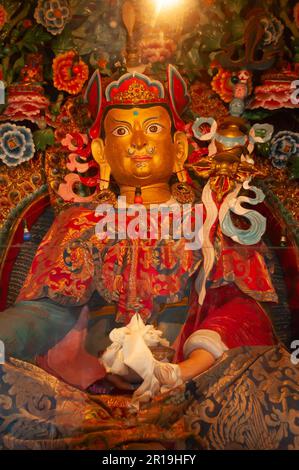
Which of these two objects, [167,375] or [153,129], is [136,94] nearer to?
[153,129]

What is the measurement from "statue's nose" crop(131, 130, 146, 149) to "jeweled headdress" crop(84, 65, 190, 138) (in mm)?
179

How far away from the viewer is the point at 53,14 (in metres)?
7.59

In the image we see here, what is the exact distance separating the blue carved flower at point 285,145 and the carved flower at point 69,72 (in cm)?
125

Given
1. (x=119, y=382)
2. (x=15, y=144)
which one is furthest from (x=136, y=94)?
(x=119, y=382)

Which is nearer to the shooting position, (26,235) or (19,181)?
(26,235)

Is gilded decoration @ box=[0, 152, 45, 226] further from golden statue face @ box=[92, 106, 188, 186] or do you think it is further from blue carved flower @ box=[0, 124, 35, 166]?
golden statue face @ box=[92, 106, 188, 186]

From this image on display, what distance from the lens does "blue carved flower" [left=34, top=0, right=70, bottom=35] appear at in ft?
24.9

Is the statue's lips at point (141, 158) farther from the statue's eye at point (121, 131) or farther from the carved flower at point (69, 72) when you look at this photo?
the carved flower at point (69, 72)

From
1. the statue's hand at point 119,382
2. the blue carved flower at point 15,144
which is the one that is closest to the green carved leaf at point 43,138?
the blue carved flower at point 15,144

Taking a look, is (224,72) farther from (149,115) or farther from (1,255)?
(1,255)

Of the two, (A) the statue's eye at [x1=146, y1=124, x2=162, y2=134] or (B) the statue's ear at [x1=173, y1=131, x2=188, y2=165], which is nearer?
(A) the statue's eye at [x1=146, y1=124, x2=162, y2=134]

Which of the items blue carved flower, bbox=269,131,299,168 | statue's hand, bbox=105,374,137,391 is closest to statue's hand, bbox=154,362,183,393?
statue's hand, bbox=105,374,137,391

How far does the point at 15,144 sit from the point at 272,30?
1.74m

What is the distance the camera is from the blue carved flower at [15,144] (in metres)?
7.62
